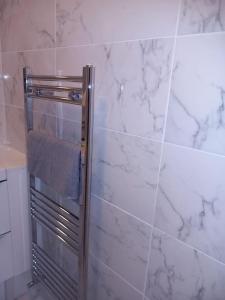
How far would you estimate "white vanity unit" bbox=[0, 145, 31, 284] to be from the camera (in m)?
1.15

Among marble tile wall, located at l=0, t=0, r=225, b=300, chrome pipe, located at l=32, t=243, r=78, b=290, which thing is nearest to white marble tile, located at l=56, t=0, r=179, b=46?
marble tile wall, located at l=0, t=0, r=225, b=300

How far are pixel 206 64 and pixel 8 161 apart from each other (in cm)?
107

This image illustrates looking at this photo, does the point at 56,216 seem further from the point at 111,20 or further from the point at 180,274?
the point at 111,20

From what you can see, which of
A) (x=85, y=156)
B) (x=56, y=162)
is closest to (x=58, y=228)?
(x=56, y=162)

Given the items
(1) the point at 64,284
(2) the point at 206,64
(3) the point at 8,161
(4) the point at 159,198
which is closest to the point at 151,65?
(2) the point at 206,64

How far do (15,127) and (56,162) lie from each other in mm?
635

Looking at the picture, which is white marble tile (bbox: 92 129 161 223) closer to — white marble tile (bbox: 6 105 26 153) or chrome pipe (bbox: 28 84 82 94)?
chrome pipe (bbox: 28 84 82 94)

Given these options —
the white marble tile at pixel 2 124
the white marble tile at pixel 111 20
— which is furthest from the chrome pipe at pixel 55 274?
the white marble tile at pixel 111 20

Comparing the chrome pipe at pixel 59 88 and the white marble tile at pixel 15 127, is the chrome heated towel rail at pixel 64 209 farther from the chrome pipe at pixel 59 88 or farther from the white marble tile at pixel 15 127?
the white marble tile at pixel 15 127

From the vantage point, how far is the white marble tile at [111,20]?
651 millimetres

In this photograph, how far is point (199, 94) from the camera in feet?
1.99

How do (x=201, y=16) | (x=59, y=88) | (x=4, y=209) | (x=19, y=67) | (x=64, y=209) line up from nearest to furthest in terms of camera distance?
(x=201, y=16)
(x=59, y=88)
(x=64, y=209)
(x=4, y=209)
(x=19, y=67)

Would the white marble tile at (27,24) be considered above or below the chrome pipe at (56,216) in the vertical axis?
above

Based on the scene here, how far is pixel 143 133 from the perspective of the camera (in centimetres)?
75
